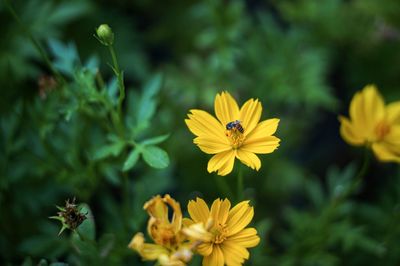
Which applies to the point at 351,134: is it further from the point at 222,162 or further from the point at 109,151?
the point at 109,151

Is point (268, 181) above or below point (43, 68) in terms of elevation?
below

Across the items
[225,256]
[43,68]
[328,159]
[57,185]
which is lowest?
[225,256]

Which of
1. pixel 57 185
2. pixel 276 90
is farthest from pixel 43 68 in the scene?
pixel 276 90

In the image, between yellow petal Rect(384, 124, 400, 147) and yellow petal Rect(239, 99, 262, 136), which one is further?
yellow petal Rect(384, 124, 400, 147)

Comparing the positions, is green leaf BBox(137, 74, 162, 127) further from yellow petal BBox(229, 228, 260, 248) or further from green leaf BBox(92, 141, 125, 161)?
yellow petal BBox(229, 228, 260, 248)

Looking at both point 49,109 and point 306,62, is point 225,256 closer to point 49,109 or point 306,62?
point 49,109

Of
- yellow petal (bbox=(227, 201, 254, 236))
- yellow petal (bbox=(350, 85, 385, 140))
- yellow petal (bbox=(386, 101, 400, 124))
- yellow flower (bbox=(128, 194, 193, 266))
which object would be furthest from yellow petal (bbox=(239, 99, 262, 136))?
yellow petal (bbox=(386, 101, 400, 124))

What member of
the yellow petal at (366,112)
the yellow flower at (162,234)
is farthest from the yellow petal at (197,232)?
the yellow petal at (366,112)
